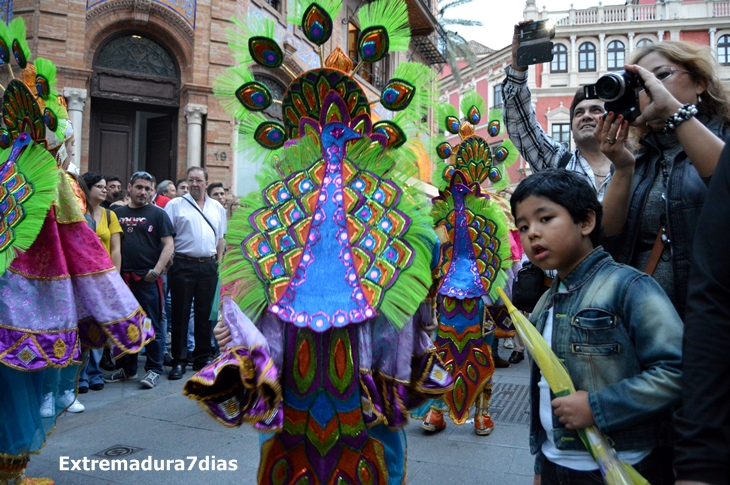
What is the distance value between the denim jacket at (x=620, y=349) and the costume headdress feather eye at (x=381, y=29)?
127cm

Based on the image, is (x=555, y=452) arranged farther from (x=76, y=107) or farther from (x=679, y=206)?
(x=76, y=107)

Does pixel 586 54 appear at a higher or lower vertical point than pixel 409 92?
higher

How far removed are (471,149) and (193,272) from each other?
323 cm

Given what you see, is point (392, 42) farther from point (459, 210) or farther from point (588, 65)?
point (588, 65)

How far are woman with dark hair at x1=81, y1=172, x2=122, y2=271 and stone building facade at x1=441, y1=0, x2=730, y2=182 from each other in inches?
1143

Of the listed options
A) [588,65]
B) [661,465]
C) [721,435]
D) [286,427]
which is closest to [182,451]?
[286,427]

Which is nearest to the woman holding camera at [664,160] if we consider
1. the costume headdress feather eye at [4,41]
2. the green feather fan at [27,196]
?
the green feather fan at [27,196]

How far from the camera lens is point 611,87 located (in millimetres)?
1680

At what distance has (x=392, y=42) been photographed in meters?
2.42

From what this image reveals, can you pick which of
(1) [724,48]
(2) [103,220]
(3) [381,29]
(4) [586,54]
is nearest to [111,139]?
(2) [103,220]

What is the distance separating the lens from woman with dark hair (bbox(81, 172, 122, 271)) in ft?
16.9

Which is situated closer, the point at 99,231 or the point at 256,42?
the point at 256,42

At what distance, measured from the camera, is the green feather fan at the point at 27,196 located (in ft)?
9.03

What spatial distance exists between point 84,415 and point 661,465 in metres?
4.24
